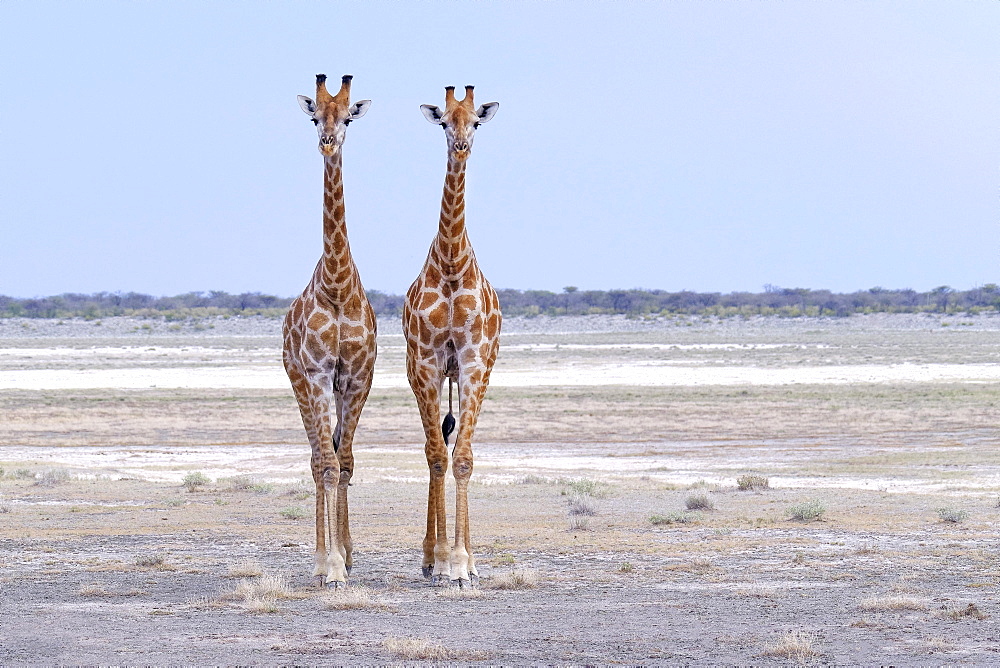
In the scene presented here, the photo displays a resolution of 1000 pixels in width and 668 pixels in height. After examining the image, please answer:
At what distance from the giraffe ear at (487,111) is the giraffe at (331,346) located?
1016mm

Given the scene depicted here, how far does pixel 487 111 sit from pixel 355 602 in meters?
4.46

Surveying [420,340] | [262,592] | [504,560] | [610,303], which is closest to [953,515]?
[504,560]

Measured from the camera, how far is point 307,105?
11.7m

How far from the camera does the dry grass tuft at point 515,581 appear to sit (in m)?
11.5

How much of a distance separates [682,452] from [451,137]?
47.9ft

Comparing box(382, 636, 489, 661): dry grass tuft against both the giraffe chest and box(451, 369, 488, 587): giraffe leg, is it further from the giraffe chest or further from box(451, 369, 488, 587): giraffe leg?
the giraffe chest

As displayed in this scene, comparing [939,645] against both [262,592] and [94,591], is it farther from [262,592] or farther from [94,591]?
[94,591]

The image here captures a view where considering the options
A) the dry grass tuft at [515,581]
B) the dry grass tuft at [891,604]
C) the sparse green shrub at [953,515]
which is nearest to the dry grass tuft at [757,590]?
the dry grass tuft at [891,604]

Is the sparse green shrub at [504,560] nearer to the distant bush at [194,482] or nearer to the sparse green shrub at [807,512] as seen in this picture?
the sparse green shrub at [807,512]

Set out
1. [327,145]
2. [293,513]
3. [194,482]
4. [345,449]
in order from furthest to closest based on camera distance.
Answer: [194,482] < [293,513] < [345,449] < [327,145]

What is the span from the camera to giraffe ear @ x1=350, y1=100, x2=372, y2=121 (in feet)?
38.6

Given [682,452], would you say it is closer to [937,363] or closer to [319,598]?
[319,598]

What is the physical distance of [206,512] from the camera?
16906 millimetres

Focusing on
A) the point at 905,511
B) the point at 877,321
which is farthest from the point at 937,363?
the point at 877,321
